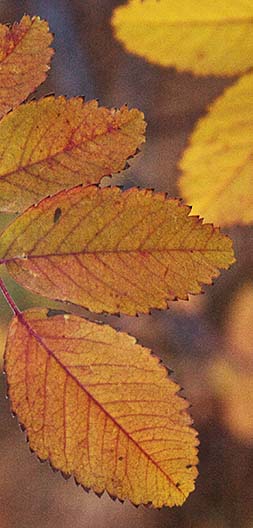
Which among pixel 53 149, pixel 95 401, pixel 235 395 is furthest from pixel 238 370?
pixel 53 149

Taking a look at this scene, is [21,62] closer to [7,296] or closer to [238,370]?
[7,296]

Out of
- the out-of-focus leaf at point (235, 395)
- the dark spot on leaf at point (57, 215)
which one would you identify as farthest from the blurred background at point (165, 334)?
the dark spot on leaf at point (57, 215)

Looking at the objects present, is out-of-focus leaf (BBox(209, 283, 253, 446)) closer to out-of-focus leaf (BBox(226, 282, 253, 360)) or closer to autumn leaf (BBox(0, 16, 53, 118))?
out-of-focus leaf (BBox(226, 282, 253, 360))

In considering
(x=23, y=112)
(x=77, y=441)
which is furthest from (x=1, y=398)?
(x=23, y=112)

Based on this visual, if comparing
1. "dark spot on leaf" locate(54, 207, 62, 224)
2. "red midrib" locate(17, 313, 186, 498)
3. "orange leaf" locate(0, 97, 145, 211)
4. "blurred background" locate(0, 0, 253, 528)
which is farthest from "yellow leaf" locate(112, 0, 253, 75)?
"red midrib" locate(17, 313, 186, 498)

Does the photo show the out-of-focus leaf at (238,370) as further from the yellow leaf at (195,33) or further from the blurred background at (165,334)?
the yellow leaf at (195,33)

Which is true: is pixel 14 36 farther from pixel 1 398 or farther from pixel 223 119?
pixel 1 398

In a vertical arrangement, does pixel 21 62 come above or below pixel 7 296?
above
